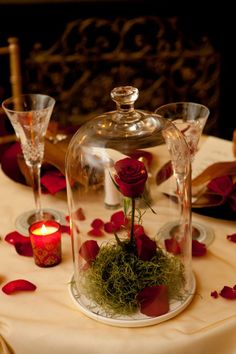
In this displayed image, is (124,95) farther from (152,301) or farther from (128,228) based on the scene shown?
(152,301)

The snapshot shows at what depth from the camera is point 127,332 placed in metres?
0.91

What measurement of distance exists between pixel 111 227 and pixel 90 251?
144mm

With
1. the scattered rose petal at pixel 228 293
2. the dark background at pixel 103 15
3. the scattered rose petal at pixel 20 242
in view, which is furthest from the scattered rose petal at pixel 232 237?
the dark background at pixel 103 15

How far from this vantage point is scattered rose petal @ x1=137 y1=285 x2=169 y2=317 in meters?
0.93

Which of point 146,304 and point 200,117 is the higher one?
point 200,117

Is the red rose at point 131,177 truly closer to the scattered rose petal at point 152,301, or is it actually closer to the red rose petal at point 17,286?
the scattered rose petal at point 152,301

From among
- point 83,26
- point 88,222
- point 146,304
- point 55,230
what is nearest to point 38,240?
point 55,230

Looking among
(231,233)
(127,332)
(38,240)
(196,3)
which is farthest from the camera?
(196,3)

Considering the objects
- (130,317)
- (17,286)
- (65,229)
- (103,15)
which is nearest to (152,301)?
(130,317)

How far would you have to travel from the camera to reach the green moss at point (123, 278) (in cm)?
95

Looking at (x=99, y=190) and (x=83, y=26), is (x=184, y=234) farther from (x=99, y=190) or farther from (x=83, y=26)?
(x=83, y=26)

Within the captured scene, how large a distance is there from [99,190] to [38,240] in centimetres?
17

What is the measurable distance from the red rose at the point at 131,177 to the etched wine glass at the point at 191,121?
0.75 feet

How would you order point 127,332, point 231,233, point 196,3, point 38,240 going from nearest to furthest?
point 127,332, point 38,240, point 231,233, point 196,3
